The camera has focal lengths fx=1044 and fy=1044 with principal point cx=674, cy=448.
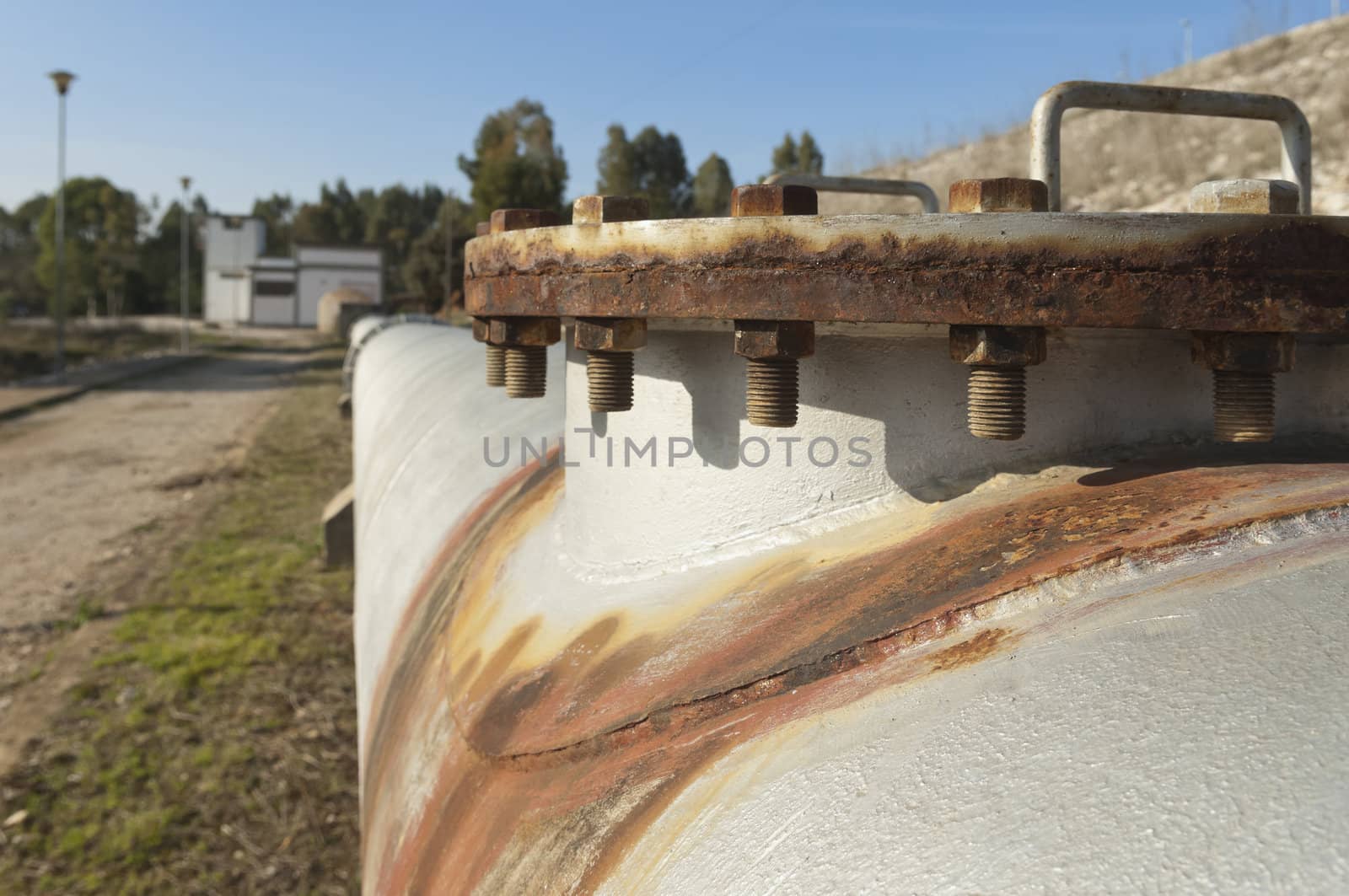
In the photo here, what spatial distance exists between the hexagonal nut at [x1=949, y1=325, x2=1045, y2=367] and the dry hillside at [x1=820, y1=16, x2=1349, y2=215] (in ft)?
29.1

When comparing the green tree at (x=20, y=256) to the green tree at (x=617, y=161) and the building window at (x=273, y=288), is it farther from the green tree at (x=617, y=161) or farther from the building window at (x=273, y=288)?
the green tree at (x=617, y=161)

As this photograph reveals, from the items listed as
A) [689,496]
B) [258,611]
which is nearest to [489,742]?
[689,496]

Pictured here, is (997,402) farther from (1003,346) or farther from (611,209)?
(611,209)

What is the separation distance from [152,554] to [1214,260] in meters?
7.30

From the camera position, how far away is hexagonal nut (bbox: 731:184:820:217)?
3.65 ft

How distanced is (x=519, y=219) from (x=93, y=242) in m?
66.1

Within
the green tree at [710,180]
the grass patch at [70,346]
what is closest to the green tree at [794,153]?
the green tree at [710,180]

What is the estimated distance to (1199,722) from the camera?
27.9 inches

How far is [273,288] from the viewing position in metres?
52.4

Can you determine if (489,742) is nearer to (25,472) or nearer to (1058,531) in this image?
(1058,531)

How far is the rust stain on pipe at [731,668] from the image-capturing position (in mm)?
989

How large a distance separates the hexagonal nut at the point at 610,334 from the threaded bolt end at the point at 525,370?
33 centimetres

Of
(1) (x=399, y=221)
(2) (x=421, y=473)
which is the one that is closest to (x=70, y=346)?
(2) (x=421, y=473)

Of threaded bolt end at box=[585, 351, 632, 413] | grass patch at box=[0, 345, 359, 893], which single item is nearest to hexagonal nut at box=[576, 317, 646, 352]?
threaded bolt end at box=[585, 351, 632, 413]
